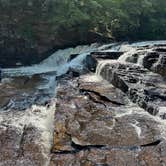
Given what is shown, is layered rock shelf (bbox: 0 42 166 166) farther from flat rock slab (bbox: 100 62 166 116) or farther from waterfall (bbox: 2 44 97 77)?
waterfall (bbox: 2 44 97 77)

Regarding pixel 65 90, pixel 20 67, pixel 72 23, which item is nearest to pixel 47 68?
pixel 20 67

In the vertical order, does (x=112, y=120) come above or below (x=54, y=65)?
above

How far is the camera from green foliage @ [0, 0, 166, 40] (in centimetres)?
1619

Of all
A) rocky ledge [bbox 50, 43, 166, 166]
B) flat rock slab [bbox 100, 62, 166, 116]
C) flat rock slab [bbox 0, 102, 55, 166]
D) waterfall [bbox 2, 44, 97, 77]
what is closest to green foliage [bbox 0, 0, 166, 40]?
waterfall [bbox 2, 44, 97, 77]

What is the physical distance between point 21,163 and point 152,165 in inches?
80.1

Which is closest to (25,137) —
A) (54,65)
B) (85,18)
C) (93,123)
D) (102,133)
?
(93,123)

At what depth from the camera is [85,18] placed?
16.5m

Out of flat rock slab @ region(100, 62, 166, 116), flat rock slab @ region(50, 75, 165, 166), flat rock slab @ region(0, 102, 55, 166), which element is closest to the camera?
flat rock slab @ region(50, 75, 165, 166)

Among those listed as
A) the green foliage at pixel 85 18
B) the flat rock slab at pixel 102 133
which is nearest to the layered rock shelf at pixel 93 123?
the flat rock slab at pixel 102 133

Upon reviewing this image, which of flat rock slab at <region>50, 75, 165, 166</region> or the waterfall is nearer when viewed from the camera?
flat rock slab at <region>50, 75, 165, 166</region>

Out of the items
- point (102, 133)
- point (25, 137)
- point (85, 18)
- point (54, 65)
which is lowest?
point (54, 65)

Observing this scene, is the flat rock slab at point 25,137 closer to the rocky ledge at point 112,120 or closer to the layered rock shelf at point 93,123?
the layered rock shelf at point 93,123

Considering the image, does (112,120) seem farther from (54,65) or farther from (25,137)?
(54,65)

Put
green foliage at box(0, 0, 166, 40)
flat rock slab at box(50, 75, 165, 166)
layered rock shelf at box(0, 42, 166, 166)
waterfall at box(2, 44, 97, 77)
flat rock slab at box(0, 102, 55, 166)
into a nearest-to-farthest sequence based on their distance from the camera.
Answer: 1. flat rock slab at box(50, 75, 165, 166)
2. layered rock shelf at box(0, 42, 166, 166)
3. flat rock slab at box(0, 102, 55, 166)
4. waterfall at box(2, 44, 97, 77)
5. green foliage at box(0, 0, 166, 40)
